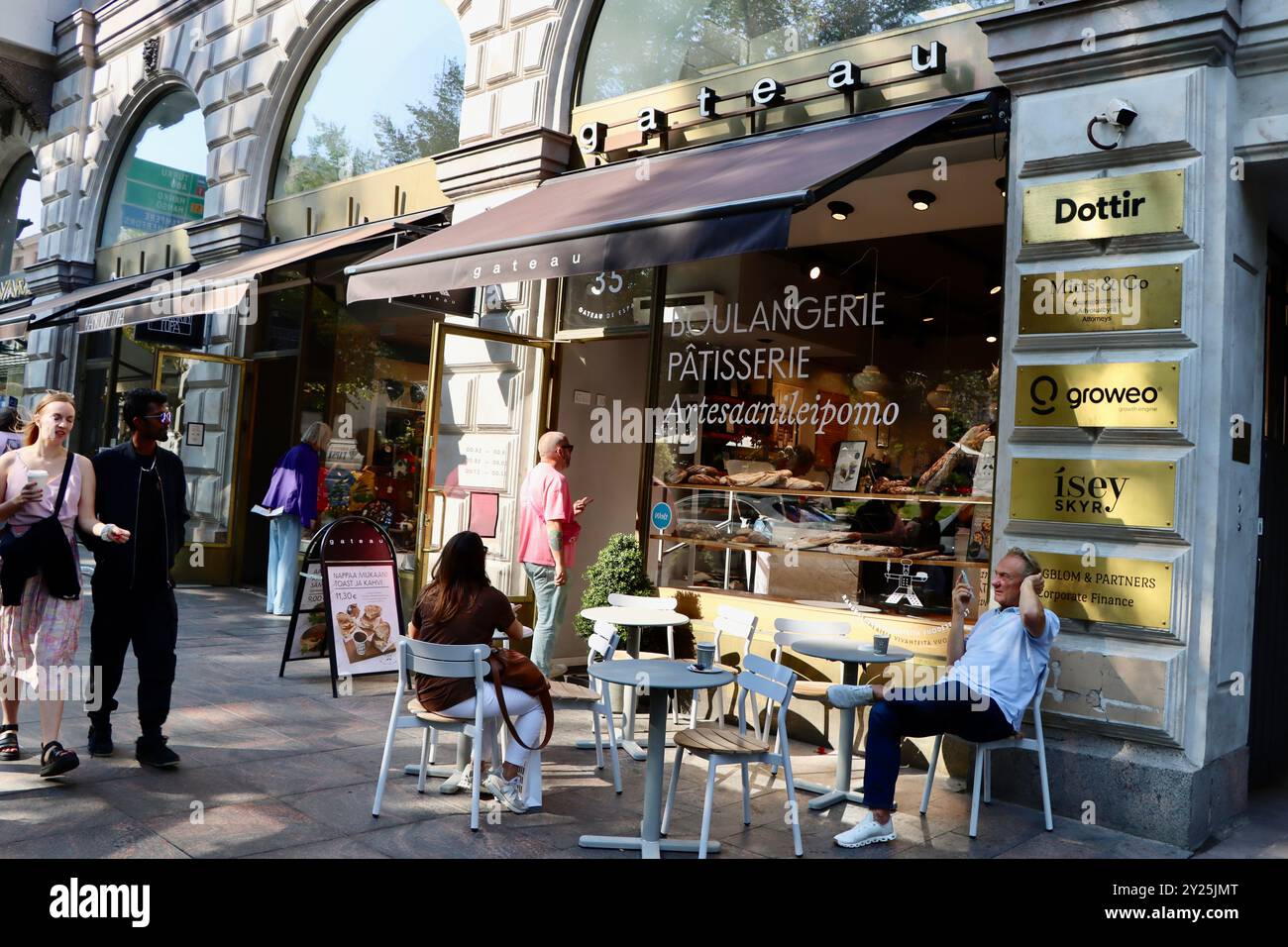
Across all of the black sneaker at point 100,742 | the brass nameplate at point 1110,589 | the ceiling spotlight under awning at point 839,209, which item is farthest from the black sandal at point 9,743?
the ceiling spotlight under awning at point 839,209

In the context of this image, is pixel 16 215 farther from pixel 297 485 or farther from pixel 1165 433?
pixel 1165 433

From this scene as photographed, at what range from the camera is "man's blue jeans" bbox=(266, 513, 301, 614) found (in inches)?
393

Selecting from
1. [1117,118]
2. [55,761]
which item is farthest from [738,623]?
[55,761]

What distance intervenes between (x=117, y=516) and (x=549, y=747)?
2.70 meters

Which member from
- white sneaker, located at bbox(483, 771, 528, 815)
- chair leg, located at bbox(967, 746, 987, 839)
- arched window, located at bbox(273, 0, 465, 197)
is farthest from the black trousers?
arched window, located at bbox(273, 0, 465, 197)

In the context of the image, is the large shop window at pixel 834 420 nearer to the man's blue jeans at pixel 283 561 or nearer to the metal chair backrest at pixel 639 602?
the metal chair backrest at pixel 639 602

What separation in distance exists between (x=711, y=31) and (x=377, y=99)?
4695 millimetres

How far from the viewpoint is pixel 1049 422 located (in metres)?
5.48

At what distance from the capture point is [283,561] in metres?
10.0

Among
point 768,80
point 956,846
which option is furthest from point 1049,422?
point 768,80

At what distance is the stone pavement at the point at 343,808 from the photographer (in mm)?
4277

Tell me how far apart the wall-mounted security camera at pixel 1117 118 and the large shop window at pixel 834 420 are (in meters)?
1.26

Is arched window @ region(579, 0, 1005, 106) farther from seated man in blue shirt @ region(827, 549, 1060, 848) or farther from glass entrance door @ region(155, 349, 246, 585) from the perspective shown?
glass entrance door @ region(155, 349, 246, 585)

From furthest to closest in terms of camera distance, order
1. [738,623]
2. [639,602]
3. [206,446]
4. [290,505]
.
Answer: [206,446] → [290,505] → [639,602] → [738,623]
